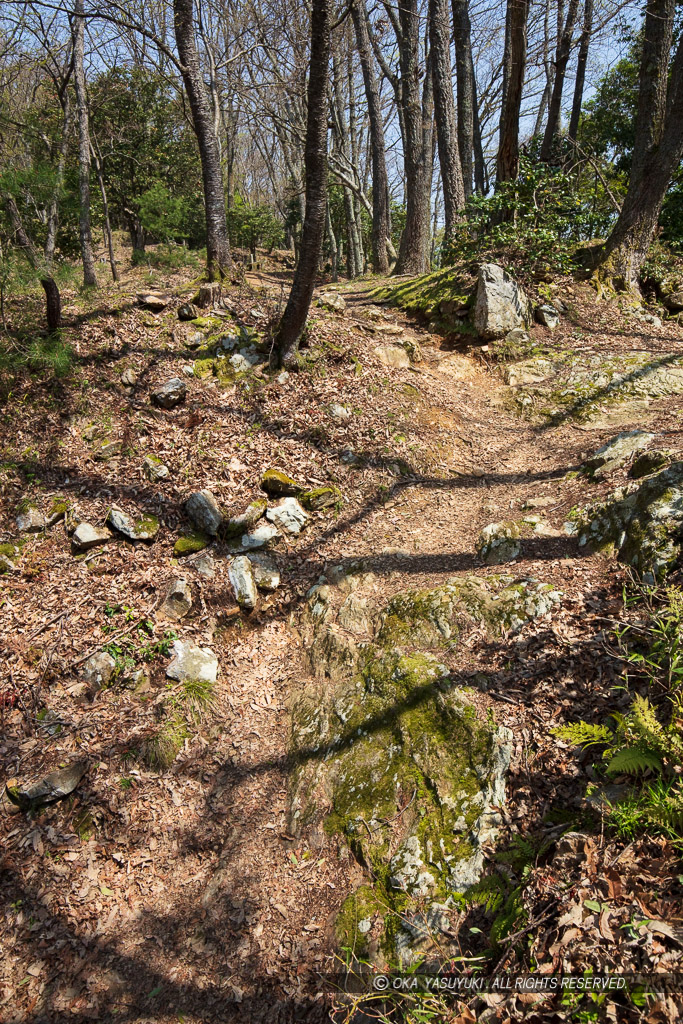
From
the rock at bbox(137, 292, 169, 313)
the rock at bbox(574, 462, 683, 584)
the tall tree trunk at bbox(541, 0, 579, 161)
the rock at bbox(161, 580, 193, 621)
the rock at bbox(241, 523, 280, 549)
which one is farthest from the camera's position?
the tall tree trunk at bbox(541, 0, 579, 161)

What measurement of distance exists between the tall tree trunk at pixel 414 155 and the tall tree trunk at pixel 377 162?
1350 mm

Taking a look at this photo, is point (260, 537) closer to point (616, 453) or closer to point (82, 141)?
point (616, 453)

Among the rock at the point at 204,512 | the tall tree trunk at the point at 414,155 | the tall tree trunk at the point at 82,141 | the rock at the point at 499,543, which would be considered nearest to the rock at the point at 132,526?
the rock at the point at 204,512

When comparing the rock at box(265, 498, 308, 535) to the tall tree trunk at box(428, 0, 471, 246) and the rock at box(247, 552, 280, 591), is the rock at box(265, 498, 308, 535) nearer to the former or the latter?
the rock at box(247, 552, 280, 591)

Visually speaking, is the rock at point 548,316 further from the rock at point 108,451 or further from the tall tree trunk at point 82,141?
the tall tree trunk at point 82,141

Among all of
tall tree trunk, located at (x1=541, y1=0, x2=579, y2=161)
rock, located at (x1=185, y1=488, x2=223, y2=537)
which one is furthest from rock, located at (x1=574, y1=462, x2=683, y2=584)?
tall tree trunk, located at (x1=541, y1=0, x2=579, y2=161)

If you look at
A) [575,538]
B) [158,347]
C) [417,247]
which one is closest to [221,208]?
[158,347]

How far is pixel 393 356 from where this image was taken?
8.38 meters

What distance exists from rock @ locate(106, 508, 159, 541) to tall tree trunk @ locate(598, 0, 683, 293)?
30.5 feet

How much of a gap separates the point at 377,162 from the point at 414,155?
2691 mm

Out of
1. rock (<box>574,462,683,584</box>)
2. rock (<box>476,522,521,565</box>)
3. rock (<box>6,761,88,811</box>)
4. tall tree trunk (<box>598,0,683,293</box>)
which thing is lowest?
rock (<box>6,761,88,811</box>)

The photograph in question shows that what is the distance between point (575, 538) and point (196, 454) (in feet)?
14.1

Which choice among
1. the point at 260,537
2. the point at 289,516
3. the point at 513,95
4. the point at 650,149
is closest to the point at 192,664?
the point at 260,537

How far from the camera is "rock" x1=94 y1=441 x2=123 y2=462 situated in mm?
6000
